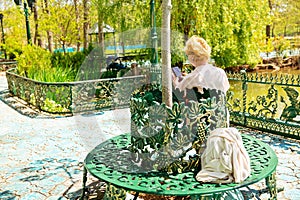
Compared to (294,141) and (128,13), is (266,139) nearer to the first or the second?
(294,141)

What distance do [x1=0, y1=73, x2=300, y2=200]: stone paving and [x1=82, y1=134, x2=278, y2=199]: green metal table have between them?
639 mm

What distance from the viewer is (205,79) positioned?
2936 millimetres

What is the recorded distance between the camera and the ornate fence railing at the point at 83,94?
326 inches

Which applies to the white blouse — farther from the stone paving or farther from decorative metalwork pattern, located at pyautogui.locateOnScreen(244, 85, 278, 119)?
decorative metalwork pattern, located at pyautogui.locateOnScreen(244, 85, 278, 119)

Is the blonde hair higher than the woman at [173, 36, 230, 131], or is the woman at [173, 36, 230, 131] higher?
the blonde hair

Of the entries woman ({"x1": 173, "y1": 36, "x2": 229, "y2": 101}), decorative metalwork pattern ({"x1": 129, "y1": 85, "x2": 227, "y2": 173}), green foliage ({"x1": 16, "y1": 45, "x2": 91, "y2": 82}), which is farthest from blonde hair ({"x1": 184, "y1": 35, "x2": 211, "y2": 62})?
green foliage ({"x1": 16, "y1": 45, "x2": 91, "y2": 82})

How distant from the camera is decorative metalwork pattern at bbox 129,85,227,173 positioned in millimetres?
2641

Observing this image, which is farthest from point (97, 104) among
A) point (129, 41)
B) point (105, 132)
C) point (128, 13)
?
point (129, 41)

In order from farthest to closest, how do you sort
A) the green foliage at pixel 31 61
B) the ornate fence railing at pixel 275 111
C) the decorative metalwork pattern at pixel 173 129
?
the green foliage at pixel 31 61 < the ornate fence railing at pixel 275 111 < the decorative metalwork pattern at pixel 173 129

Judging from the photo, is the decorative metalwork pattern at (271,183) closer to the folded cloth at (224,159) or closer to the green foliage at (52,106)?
the folded cloth at (224,159)

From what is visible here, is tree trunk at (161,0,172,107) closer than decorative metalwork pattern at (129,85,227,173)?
No

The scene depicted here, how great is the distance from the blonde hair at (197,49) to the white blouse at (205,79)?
8cm

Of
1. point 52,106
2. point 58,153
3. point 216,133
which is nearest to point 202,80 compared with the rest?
point 216,133

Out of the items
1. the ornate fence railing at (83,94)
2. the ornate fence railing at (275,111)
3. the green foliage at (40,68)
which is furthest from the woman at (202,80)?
the green foliage at (40,68)
